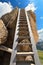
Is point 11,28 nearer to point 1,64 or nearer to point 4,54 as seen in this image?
point 4,54

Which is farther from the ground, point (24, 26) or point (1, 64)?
point (24, 26)

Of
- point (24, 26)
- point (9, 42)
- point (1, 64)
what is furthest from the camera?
point (9, 42)

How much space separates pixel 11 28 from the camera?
9148 millimetres

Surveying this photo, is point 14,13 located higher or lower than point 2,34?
higher

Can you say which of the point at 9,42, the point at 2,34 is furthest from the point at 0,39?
the point at 9,42

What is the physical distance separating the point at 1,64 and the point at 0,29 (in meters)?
→ 1.49

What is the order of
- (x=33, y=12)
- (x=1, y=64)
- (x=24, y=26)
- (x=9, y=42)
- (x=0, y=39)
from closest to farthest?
(x=24, y=26)
(x=0, y=39)
(x=1, y=64)
(x=9, y=42)
(x=33, y=12)

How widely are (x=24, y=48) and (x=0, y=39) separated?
1.04m

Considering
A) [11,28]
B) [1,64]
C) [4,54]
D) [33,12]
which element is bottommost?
[1,64]

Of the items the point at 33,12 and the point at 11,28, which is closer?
the point at 11,28

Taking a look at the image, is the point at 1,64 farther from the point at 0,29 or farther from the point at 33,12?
the point at 33,12

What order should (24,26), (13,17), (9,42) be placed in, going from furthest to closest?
(13,17) → (9,42) → (24,26)

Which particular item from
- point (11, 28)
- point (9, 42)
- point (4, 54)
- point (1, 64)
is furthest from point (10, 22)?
point (1, 64)

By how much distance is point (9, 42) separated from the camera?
871cm
